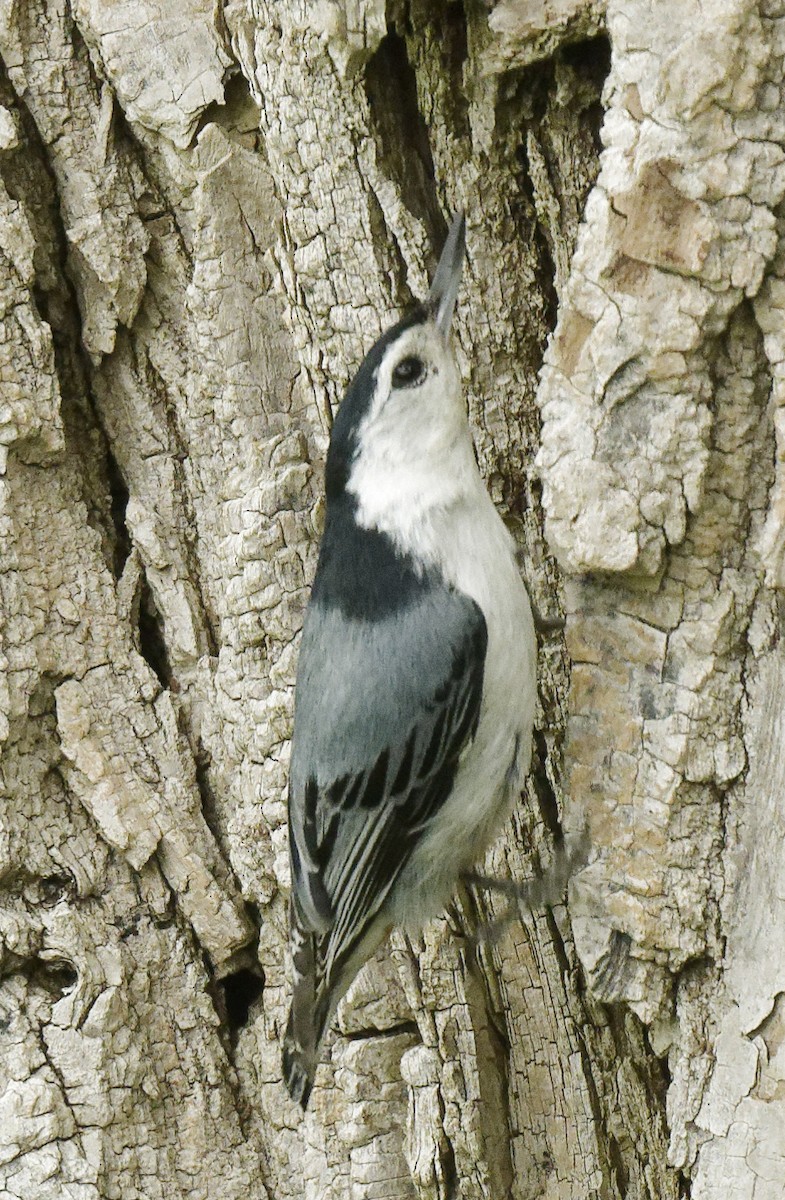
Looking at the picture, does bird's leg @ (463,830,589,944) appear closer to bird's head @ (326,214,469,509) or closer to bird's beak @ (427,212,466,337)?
bird's head @ (326,214,469,509)

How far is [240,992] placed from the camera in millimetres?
2240

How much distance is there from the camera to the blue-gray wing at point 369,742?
6.12 feet

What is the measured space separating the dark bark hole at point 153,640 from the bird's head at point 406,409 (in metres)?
0.45

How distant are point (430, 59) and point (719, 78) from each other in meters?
0.50

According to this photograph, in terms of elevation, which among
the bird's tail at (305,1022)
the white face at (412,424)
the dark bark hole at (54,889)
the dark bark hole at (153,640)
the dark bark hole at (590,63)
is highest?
the dark bark hole at (590,63)

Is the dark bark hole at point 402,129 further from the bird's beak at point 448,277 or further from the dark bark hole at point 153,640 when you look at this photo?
the dark bark hole at point 153,640

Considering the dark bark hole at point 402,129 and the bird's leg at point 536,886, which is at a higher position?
the dark bark hole at point 402,129

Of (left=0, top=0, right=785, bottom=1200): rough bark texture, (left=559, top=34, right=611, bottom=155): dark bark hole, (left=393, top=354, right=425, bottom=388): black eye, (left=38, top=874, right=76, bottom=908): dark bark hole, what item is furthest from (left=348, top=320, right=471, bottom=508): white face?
(left=38, top=874, right=76, bottom=908): dark bark hole

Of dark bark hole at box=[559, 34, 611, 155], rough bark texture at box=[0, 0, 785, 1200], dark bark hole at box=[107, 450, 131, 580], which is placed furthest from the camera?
dark bark hole at box=[107, 450, 131, 580]

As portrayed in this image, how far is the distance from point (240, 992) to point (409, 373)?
42.5 inches

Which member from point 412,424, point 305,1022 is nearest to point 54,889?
point 305,1022

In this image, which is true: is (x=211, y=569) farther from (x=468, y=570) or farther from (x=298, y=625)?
(x=468, y=570)

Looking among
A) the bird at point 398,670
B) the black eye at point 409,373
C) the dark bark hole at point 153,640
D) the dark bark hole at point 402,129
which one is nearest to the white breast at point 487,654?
the bird at point 398,670

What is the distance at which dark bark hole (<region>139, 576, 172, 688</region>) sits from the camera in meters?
2.24
